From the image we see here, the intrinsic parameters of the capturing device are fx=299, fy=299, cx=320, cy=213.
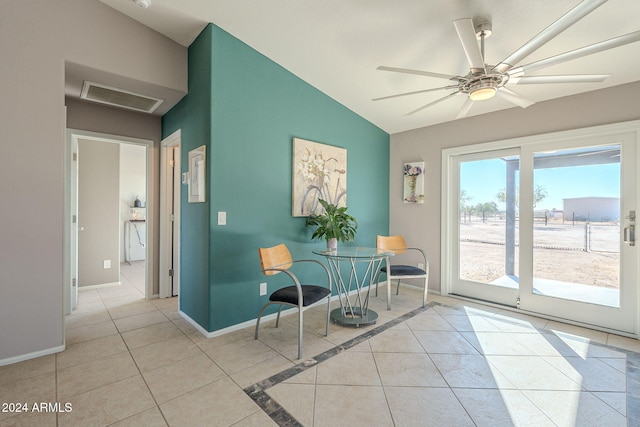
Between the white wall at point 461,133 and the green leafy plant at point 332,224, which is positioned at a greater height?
the white wall at point 461,133

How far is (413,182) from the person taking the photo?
4375 millimetres

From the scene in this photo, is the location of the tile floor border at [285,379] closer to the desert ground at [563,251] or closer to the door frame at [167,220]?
the desert ground at [563,251]

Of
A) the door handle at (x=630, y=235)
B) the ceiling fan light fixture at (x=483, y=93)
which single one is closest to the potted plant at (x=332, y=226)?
the ceiling fan light fixture at (x=483, y=93)

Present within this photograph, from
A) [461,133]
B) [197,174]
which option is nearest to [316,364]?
[197,174]

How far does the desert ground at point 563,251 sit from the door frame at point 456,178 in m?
0.20

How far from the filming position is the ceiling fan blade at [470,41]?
5.44 feet

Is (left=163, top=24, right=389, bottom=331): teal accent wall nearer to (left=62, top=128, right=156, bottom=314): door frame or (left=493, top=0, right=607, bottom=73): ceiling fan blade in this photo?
(left=62, top=128, right=156, bottom=314): door frame

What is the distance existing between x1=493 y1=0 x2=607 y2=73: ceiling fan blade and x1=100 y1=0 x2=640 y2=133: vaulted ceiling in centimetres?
47

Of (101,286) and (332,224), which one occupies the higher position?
(332,224)

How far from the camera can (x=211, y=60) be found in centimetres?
→ 271

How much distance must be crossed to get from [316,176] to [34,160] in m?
2.53

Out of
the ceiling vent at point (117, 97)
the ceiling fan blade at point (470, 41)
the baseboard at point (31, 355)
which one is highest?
the ceiling vent at point (117, 97)

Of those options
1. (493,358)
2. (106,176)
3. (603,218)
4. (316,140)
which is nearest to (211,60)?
(316,140)

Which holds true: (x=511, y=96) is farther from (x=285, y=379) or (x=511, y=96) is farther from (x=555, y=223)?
(x=285, y=379)
